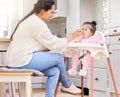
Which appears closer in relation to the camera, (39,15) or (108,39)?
(39,15)

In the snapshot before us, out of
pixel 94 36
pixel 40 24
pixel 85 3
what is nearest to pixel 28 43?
pixel 40 24

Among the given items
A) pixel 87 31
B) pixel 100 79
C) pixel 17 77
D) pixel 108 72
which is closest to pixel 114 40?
pixel 108 72

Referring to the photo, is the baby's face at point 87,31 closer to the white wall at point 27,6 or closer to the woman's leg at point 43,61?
the woman's leg at point 43,61

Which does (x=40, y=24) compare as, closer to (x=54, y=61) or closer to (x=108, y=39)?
(x=54, y=61)

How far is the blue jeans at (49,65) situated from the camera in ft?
7.92

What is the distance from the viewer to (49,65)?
2434 millimetres

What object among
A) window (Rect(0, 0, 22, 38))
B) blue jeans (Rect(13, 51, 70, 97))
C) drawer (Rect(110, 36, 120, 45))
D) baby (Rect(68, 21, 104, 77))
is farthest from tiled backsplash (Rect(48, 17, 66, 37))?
blue jeans (Rect(13, 51, 70, 97))

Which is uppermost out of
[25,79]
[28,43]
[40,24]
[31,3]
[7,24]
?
[31,3]

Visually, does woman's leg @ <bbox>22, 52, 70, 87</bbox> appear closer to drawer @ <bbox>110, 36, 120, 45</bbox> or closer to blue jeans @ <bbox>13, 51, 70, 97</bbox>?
blue jeans @ <bbox>13, 51, 70, 97</bbox>

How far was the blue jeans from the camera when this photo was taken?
2.41 m

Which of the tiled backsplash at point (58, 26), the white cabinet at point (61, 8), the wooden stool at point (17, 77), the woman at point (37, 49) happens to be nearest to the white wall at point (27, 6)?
the tiled backsplash at point (58, 26)

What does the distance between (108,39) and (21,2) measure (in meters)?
2.46

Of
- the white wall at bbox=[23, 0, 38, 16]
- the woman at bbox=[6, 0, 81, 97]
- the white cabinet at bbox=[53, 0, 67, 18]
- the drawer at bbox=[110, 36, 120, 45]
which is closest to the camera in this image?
the woman at bbox=[6, 0, 81, 97]

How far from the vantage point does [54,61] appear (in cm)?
244
